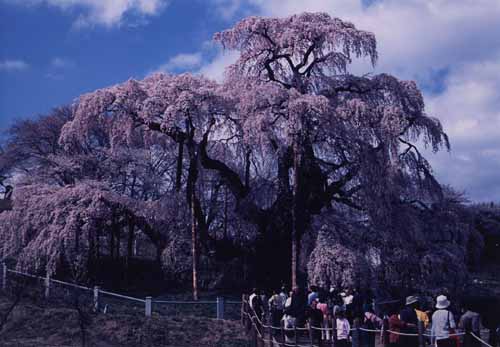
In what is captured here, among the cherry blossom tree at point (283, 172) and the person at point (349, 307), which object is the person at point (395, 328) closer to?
the person at point (349, 307)

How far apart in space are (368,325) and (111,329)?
10.8m

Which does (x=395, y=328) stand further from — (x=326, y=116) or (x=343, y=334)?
(x=326, y=116)

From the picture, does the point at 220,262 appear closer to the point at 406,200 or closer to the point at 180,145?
the point at 180,145

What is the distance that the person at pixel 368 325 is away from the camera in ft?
43.6

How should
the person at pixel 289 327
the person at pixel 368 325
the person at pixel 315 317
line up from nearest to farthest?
the person at pixel 368 325 → the person at pixel 289 327 → the person at pixel 315 317

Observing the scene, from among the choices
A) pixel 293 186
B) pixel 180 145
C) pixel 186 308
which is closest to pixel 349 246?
pixel 293 186

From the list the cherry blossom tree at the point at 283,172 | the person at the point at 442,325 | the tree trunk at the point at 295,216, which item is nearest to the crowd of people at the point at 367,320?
the person at the point at 442,325

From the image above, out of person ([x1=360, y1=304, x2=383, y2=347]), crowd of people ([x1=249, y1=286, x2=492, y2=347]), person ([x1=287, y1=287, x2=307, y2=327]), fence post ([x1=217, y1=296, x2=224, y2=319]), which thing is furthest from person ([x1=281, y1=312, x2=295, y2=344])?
fence post ([x1=217, y1=296, x2=224, y2=319])

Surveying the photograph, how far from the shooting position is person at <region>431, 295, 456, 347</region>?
11500mm

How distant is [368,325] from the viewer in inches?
588

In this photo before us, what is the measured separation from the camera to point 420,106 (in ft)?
93.0

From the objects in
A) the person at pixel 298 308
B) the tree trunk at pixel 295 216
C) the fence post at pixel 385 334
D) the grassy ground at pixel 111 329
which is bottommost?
the grassy ground at pixel 111 329

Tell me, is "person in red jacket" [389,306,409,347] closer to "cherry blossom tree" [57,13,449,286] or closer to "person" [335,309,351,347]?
"person" [335,309,351,347]

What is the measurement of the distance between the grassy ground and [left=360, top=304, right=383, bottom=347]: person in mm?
6423
